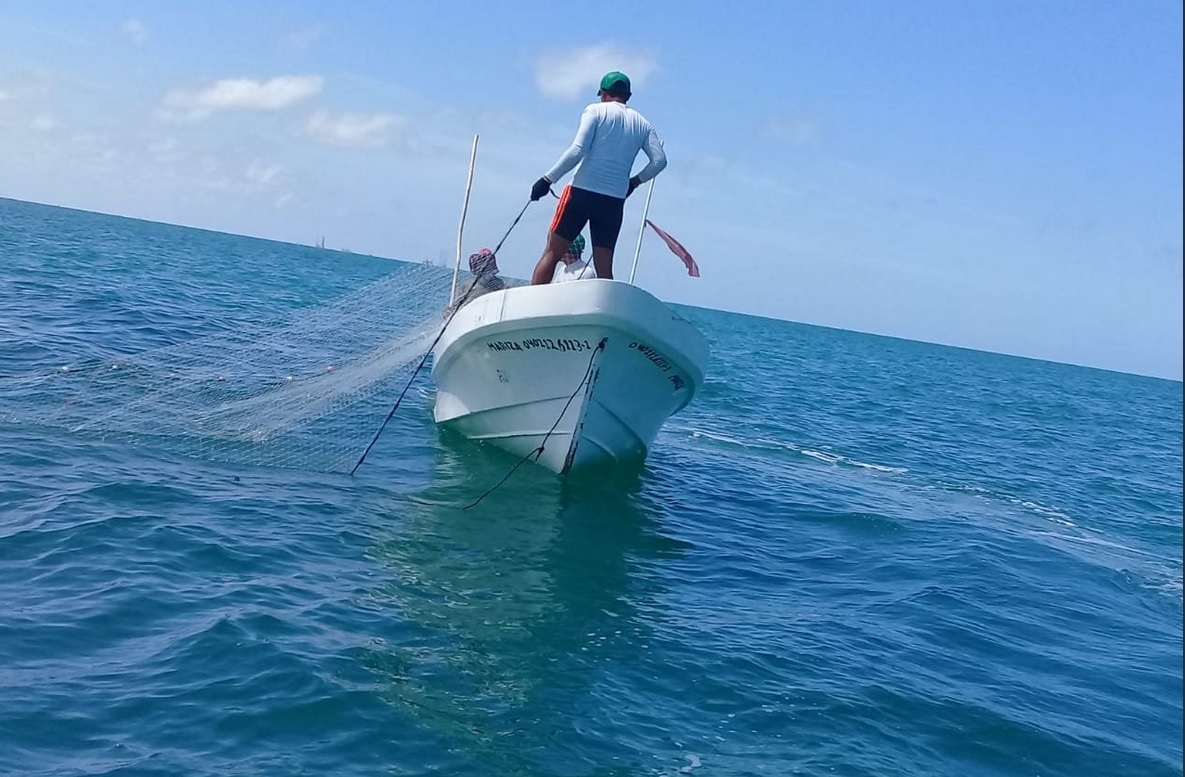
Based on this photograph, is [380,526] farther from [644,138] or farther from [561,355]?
[644,138]

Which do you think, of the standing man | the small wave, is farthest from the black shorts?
the small wave

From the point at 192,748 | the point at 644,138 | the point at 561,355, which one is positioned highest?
the point at 644,138

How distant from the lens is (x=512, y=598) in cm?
749

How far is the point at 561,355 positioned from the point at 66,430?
→ 4885 millimetres

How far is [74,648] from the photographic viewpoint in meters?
5.71

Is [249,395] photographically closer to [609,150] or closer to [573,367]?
[573,367]

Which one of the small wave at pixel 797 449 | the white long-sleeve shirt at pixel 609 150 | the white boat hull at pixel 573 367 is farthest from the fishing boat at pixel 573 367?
the small wave at pixel 797 449

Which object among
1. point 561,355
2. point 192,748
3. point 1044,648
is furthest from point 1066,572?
point 192,748

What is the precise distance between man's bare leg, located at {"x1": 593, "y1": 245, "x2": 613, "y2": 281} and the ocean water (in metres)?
2.25

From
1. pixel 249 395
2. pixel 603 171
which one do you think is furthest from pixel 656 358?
pixel 249 395

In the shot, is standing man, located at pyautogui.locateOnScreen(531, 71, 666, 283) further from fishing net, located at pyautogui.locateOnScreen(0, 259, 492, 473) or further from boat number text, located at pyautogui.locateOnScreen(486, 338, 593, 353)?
fishing net, located at pyautogui.locateOnScreen(0, 259, 492, 473)

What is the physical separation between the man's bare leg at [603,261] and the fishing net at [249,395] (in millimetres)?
2615

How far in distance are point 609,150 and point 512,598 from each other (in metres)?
4.58

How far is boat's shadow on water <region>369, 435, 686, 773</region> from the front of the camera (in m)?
5.64
